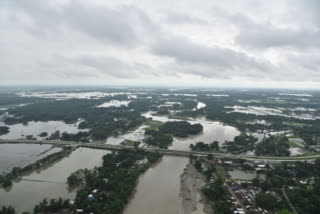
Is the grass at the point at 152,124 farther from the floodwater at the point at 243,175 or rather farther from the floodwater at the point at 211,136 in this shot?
the floodwater at the point at 243,175

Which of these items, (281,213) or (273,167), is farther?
(273,167)

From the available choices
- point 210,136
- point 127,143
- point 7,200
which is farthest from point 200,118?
point 7,200

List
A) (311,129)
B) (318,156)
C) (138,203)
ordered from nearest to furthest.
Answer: (138,203) < (318,156) < (311,129)

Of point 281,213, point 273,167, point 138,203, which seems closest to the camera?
point 281,213

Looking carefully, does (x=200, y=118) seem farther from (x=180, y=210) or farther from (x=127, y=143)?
(x=180, y=210)

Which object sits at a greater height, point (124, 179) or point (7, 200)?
point (124, 179)

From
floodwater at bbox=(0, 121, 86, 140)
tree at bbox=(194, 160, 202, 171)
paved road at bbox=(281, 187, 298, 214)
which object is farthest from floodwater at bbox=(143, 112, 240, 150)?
floodwater at bbox=(0, 121, 86, 140)

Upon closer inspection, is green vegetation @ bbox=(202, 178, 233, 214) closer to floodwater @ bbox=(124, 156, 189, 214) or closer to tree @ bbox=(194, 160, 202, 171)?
floodwater @ bbox=(124, 156, 189, 214)
